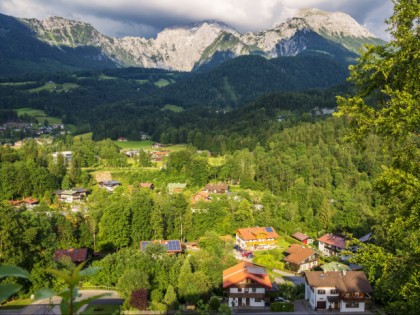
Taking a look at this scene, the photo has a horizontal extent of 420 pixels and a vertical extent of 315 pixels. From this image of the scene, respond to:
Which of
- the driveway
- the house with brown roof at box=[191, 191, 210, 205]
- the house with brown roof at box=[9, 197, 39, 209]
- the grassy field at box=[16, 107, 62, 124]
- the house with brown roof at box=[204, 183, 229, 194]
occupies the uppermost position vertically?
the grassy field at box=[16, 107, 62, 124]

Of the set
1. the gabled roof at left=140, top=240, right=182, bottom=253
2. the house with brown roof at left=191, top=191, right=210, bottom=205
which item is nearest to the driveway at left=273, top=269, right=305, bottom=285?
the gabled roof at left=140, top=240, right=182, bottom=253

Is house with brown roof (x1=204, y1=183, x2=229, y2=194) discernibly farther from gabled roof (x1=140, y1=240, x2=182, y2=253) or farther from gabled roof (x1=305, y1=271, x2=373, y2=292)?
gabled roof (x1=305, y1=271, x2=373, y2=292)

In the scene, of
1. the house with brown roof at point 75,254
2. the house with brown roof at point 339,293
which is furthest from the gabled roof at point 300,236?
the house with brown roof at point 75,254

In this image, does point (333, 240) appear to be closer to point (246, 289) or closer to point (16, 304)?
point (246, 289)

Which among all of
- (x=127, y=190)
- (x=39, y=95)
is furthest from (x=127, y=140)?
(x=39, y=95)

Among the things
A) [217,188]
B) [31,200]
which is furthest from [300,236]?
[31,200]

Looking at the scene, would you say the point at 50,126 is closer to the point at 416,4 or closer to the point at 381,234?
the point at 381,234

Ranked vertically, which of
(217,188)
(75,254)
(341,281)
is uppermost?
(217,188)
